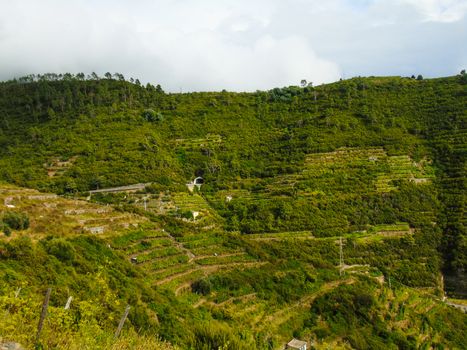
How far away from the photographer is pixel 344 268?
136ft

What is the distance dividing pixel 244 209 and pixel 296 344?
3049 cm

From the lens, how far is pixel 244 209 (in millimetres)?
54750

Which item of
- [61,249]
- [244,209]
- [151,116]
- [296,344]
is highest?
[151,116]

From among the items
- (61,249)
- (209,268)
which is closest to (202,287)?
(209,268)

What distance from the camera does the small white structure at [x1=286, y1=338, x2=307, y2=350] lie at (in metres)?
24.4

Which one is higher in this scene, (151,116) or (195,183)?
(151,116)

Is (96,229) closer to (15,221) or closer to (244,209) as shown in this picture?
(15,221)

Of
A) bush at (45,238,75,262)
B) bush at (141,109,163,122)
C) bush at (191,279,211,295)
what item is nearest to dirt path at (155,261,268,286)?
bush at (191,279,211,295)

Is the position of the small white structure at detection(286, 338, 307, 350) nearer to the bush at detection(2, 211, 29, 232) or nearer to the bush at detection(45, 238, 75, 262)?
the bush at detection(45, 238, 75, 262)

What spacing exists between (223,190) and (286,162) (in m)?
12.1

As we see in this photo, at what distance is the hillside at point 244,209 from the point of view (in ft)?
80.0

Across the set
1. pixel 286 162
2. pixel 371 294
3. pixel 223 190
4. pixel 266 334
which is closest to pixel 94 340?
pixel 266 334

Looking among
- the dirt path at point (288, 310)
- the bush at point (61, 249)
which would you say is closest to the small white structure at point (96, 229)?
the bush at point (61, 249)

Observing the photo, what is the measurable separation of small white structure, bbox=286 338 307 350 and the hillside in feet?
2.11
